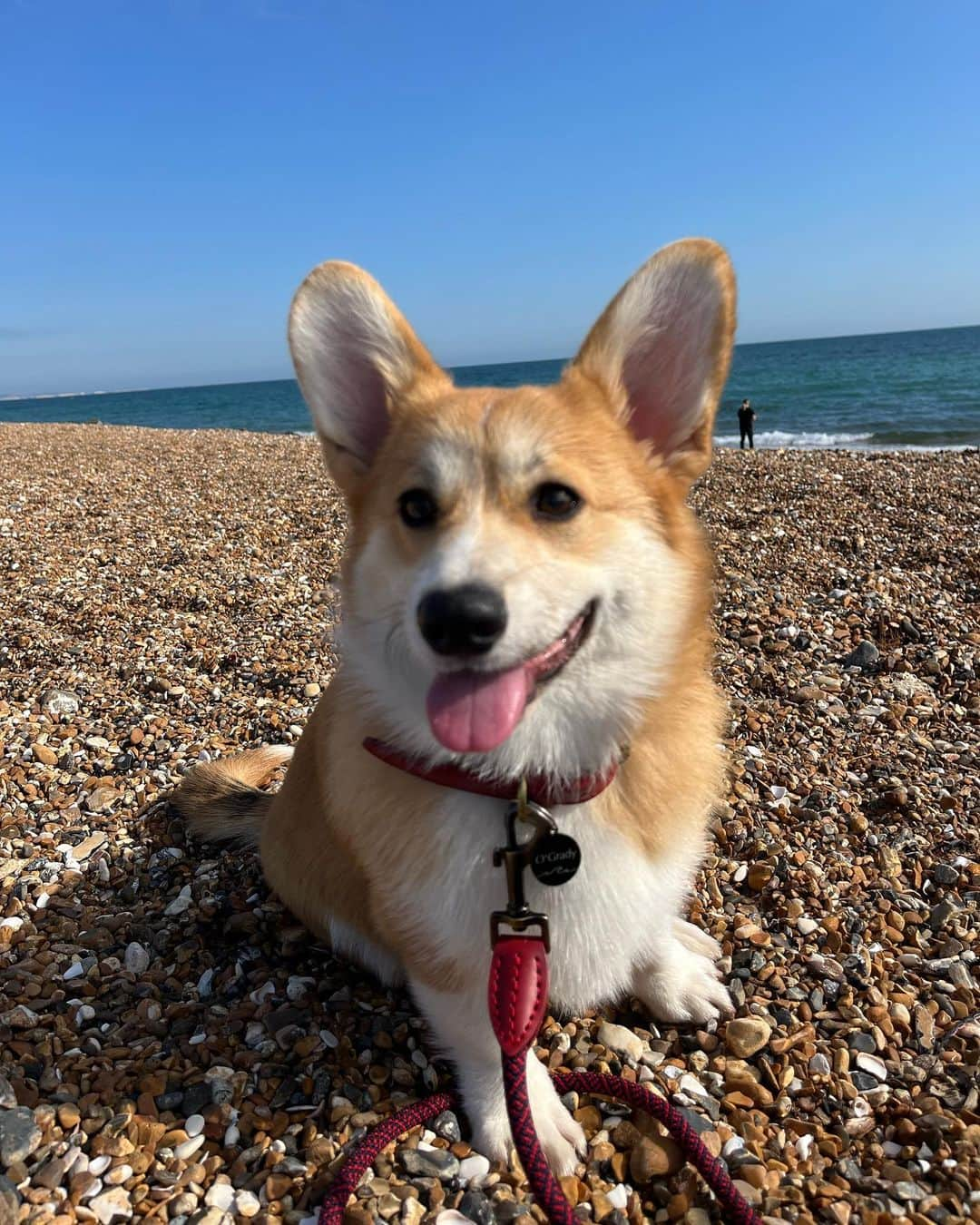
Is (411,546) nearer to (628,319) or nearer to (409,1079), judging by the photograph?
(628,319)

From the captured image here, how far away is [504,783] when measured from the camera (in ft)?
6.33

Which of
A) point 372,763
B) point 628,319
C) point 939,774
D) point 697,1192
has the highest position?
point 628,319

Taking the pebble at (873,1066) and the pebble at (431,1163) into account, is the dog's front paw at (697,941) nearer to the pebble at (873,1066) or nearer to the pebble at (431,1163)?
the pebble at (873,1066)

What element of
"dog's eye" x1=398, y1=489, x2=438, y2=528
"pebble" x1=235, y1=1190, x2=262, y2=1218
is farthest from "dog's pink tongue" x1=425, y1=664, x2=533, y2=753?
"pebble" x1=235, y1=1190, x2=262, y2=1218

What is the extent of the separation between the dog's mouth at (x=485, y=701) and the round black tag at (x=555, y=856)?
0.28 meters

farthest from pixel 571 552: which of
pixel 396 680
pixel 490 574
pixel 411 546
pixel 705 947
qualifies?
pixel 705 947

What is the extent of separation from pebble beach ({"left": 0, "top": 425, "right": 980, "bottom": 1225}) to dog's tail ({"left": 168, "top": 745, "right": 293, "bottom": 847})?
0.09m

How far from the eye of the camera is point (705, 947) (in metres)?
2.64

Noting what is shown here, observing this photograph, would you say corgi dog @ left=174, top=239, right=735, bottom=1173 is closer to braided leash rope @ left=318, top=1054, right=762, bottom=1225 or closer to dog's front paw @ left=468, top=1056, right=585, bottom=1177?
dog's front paw @ left=468, top=1056, right=585, bottom=1177

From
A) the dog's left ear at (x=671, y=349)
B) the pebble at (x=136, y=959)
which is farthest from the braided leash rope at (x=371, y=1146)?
the dog's left ear at (x=671, y=349)

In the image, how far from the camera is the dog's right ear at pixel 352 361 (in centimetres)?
208

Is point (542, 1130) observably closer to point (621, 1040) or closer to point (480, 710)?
point (621, 1040)

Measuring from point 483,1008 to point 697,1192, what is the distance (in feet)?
2.17

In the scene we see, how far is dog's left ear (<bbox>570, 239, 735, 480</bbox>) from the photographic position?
1941 millimetres
